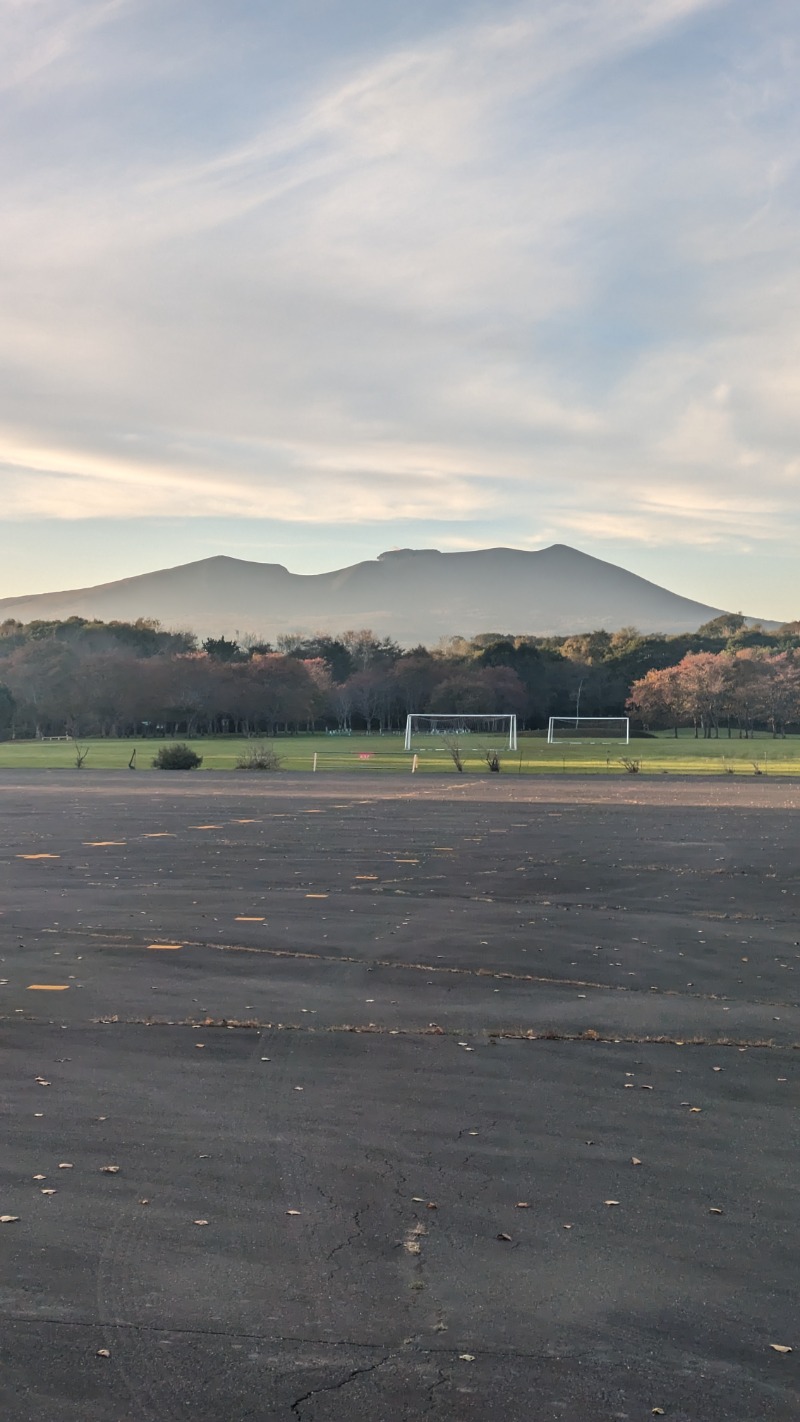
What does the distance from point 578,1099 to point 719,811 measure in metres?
24.9

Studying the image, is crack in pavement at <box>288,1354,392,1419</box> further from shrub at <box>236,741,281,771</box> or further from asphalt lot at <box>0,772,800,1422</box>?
shrub at <box>236,741,281,771</box>

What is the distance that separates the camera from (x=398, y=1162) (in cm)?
575

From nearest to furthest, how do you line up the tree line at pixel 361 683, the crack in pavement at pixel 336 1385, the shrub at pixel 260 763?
1. the crack in pavement at pixel 336 1385
2. the shrub at pixel 260 763
3. the tree line at pixel 361 683

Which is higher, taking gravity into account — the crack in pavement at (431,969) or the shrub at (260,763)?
the crack in pavement at (431,969)

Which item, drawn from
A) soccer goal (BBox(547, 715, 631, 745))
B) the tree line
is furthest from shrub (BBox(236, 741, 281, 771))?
the tree line

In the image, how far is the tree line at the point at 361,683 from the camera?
11588 cm

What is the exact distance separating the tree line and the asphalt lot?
10547 centimetres

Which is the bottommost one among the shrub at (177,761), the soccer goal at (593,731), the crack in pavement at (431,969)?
the shrub at (177,761)

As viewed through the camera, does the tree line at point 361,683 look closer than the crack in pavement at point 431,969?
No

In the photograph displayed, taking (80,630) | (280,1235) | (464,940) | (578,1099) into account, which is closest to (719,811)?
(464,940)

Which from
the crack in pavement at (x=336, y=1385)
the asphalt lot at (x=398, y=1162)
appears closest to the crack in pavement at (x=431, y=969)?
the asphalt lot at (x=398, y=1162)

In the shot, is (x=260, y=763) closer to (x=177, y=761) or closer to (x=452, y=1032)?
(x=177, y=761)

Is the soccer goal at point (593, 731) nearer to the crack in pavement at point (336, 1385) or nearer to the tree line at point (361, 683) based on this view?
the tree line at point (361, 683)

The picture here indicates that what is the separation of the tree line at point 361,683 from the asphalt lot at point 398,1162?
10547 centimetres
